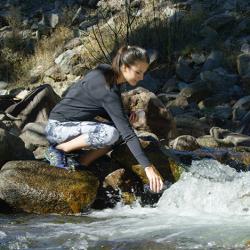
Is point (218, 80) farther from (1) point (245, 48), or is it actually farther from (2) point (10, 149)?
(2) point (10, 149)

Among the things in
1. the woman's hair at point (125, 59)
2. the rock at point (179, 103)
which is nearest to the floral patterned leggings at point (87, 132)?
the woman's hair at point (125, 59)

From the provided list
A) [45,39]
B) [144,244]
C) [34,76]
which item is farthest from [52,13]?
[144,244]

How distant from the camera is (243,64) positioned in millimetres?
11844

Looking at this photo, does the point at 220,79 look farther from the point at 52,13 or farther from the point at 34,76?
the point at 52,13

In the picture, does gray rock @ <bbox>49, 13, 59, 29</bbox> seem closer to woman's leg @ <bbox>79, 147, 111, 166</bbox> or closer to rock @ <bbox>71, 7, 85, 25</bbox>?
rock @ <bbox>71, 7, 85, 25</bbox>

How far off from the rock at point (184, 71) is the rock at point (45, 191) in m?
7.02

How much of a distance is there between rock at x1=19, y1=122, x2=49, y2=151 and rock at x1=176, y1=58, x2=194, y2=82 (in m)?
4.95

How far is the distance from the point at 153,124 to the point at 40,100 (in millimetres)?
2087

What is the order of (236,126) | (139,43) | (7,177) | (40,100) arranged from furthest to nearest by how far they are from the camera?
(139,43) < (236,126) < (40,100) < (7,177)

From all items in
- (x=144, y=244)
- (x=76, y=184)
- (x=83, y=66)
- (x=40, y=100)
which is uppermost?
(x=83, y=66)

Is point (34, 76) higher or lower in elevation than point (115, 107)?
higher

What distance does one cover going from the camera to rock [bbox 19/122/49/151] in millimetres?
→ 7206

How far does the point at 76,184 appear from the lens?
5273 mm

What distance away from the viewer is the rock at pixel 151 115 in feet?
25.0
